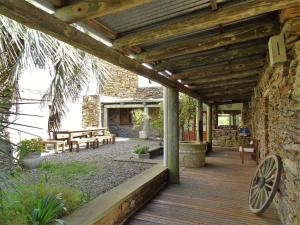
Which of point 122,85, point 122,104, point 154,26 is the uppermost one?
point 122,85

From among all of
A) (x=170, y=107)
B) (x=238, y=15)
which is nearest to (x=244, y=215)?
(x=170, y=107)

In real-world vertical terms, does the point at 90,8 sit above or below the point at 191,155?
above

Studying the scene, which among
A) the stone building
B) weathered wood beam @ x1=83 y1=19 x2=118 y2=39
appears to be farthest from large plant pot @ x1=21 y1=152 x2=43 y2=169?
the stone building

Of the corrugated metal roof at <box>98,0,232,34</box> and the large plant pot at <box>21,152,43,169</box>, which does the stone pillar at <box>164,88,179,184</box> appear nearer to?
the corrugated metal roof at <box>98,0,232,34</box>

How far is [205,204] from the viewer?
3.54 metres

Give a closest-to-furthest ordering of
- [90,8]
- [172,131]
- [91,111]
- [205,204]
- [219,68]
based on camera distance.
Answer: [90,8], [205,204], [219,68], [172,131], [91,111]

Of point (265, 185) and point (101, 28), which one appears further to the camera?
point (265, 185)

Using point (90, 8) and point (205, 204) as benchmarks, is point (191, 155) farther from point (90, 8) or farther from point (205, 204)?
point (90, 8)

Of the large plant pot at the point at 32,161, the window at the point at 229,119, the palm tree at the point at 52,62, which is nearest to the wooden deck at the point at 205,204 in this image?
the palm tree at the point at 52,62

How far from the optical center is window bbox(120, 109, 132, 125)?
1538cm

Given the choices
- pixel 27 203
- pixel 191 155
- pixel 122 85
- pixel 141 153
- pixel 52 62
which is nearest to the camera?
pixel 27 203

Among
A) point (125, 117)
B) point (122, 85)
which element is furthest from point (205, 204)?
point (122, 85)

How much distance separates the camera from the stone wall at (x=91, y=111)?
1466 centimetres

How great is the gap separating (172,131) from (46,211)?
2815mm
